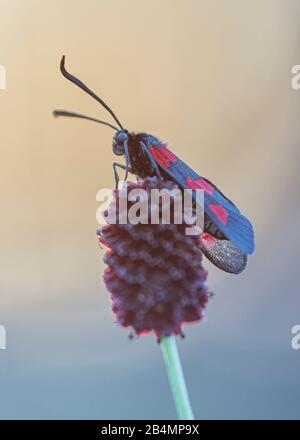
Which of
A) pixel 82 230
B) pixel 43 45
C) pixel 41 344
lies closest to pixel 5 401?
pixel 41 344

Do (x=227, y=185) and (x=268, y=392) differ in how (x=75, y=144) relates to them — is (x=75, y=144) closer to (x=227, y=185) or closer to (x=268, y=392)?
(x=227, y=185)

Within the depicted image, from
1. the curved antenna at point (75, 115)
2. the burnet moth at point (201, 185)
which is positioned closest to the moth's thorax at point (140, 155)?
the burnet moth at point (201, 185)

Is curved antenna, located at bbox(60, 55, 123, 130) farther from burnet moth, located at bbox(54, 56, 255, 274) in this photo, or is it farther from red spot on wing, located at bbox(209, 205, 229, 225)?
red spot on wing, located at bbox(209, 205, 229, 225)

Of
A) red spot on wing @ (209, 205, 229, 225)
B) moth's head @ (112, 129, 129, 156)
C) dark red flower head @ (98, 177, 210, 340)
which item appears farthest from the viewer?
moth's head @ (112, 129, 129, 156)

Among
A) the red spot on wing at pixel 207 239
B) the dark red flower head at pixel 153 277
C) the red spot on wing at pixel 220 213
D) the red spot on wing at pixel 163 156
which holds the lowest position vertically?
the dark red flower head at pixel 153 277

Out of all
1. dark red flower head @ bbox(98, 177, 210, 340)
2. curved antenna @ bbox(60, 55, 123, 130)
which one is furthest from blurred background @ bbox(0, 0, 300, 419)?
dark red flower head @ bbox(98, 177, 210, 340)

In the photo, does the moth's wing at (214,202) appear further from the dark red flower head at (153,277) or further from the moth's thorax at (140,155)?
the dark red flower head at (153,277)
